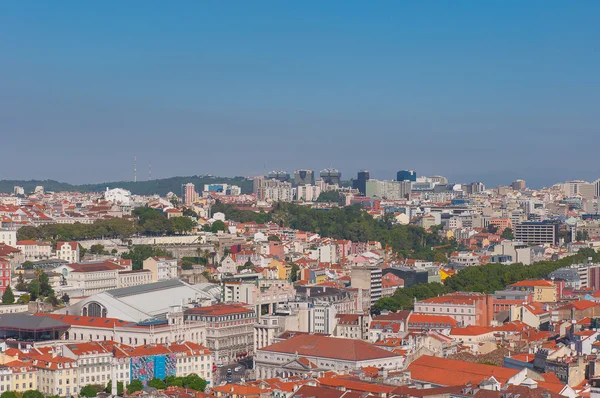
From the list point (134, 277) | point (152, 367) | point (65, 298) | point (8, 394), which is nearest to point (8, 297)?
point (65, 298)

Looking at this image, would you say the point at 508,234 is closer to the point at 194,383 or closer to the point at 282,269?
the point at 282,269

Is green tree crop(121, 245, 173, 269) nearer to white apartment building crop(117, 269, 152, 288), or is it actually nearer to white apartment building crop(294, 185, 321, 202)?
white apartment building crop(117, 269, 152, 288)

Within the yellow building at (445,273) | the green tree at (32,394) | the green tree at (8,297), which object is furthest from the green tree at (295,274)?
the green tree at (32,394)

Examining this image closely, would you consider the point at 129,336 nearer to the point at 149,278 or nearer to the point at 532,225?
the point at 149,278

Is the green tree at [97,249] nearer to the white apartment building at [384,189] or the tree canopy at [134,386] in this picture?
the tree canopy at [134,386]

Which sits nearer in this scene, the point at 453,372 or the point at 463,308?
the point at 453,372

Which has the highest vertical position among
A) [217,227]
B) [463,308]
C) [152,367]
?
[217,227]
